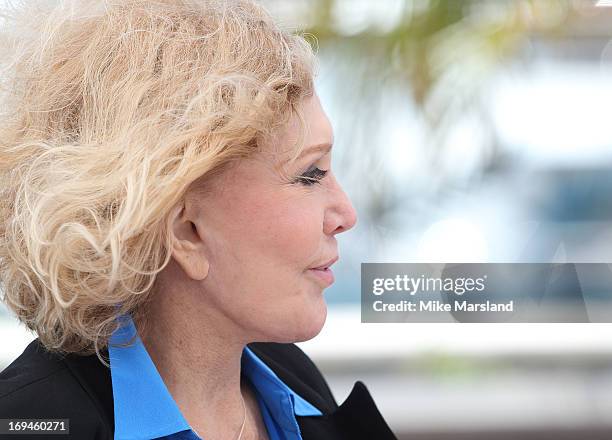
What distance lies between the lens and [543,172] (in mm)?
2826

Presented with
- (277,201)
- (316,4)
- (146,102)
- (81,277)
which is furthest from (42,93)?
(316,4)

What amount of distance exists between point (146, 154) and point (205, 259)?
229 mm

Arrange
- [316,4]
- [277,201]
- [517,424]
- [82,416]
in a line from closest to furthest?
[82,416] < [277,201] < [316,4] < [517,424]

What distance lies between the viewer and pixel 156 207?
136 cm

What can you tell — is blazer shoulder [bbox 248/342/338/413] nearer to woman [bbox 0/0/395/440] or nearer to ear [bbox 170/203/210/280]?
woman [bbox 0/0/395/440]

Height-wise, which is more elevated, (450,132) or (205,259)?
(450,132)

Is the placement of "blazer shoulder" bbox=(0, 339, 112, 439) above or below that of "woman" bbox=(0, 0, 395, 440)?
below

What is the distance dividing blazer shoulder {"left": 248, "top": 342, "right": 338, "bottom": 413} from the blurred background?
2.91ft

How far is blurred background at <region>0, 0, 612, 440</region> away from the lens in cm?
279

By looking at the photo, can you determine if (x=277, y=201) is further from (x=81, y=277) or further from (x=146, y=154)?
(x=81, y=277)

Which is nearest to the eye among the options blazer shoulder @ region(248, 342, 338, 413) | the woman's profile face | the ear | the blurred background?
the woman's profile face

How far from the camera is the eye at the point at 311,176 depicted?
1519mm

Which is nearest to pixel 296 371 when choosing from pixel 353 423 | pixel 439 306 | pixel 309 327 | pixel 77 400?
pixel 353 423

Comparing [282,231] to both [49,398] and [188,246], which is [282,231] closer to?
[188,246]
